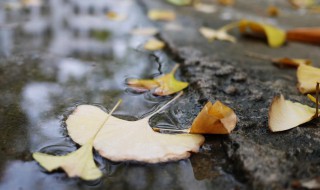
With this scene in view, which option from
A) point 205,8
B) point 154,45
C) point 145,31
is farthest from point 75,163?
point 205,8

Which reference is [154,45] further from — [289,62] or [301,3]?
[301,3]

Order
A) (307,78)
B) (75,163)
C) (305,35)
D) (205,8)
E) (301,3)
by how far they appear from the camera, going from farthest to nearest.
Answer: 1. (301,3)
2. (205,8)
3. (305,35)
4. (307,78)
5. (75,163)

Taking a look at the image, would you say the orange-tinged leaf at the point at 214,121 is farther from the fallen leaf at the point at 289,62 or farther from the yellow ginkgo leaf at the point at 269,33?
the yellow ginkgo leaf at the point at 269,33

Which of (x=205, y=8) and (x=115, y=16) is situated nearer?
(x=115, y=16)

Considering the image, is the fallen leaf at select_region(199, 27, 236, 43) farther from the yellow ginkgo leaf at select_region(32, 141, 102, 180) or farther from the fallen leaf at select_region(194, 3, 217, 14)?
the yellow ginkgo leaf at select_region(32, 141, 102, 180)

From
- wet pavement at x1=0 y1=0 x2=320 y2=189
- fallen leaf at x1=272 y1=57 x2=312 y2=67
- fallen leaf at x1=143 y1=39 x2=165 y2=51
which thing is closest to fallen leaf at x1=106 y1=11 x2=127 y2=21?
wet pavement at x1=0 y1=0 x2=320 y2=189

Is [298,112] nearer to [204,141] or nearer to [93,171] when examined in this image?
[204,141]
